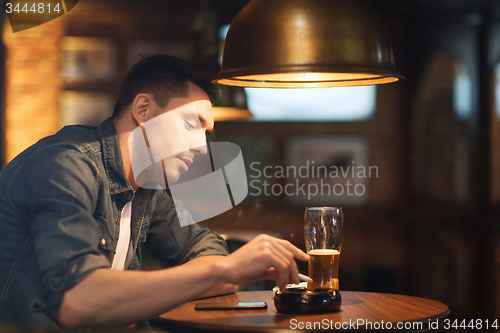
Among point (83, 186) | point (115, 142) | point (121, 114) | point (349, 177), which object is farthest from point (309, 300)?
point (349, 177)

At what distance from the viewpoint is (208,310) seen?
3.84 feet

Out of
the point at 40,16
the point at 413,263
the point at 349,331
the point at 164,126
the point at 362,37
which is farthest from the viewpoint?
the point at 413,263

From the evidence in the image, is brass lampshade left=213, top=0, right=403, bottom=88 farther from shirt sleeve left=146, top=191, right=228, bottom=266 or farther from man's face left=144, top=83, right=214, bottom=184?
shirt sleeve left=146, top=191, right=228, bottom=266

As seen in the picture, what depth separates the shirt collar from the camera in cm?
136

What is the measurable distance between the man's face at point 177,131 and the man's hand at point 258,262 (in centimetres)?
50

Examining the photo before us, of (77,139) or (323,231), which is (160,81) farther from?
(323,231)

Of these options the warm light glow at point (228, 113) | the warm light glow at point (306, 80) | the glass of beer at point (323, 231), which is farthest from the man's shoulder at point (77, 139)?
the warm light glow at point (228, 113)

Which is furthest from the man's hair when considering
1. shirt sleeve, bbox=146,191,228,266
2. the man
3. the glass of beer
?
the glass of beer

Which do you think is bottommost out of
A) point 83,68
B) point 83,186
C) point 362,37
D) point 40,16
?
point 83,186

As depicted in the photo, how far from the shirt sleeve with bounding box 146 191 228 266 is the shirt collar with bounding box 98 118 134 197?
29 cm

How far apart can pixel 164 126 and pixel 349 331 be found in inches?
32.7

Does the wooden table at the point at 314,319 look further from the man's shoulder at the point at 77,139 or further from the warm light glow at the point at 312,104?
the warm light glow at the point at 312,104

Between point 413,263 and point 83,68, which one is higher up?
point 83,68

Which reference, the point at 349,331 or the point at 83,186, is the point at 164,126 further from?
the point at 349,331
